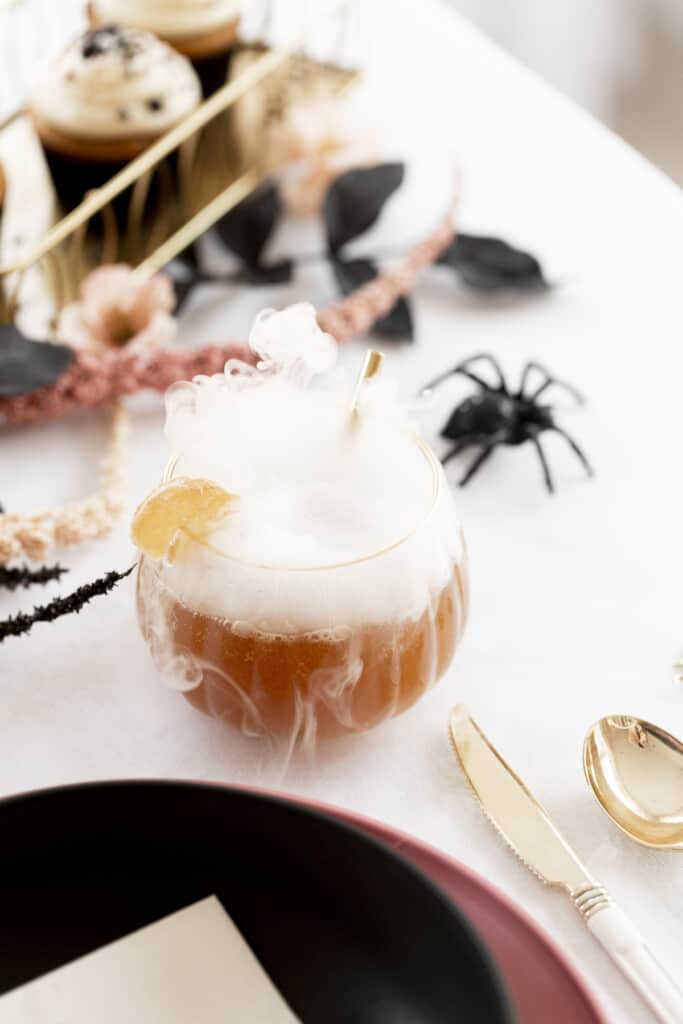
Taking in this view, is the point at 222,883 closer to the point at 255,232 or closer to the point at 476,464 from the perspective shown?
the point at 476,464

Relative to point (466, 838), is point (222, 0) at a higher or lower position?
higher

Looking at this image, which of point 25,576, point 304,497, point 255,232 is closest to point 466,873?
point 304,497

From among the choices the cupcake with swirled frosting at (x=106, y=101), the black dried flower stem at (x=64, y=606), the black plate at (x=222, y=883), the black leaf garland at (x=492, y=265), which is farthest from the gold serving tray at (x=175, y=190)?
the black plate at (x=222, y=883)

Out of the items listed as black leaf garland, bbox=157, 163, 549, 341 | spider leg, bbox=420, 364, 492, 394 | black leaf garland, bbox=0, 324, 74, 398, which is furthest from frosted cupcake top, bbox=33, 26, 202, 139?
spider leg, bbox=420, 364, 492, 394

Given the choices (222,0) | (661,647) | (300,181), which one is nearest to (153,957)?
(661,647)

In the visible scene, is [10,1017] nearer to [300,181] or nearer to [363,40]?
[300,181]

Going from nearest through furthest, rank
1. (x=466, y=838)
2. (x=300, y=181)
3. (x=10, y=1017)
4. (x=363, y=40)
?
1. (x=10, y=1017)
2. (x=466, y=838)
3. (x=300, y=181)
4. (x=363, y=40)
